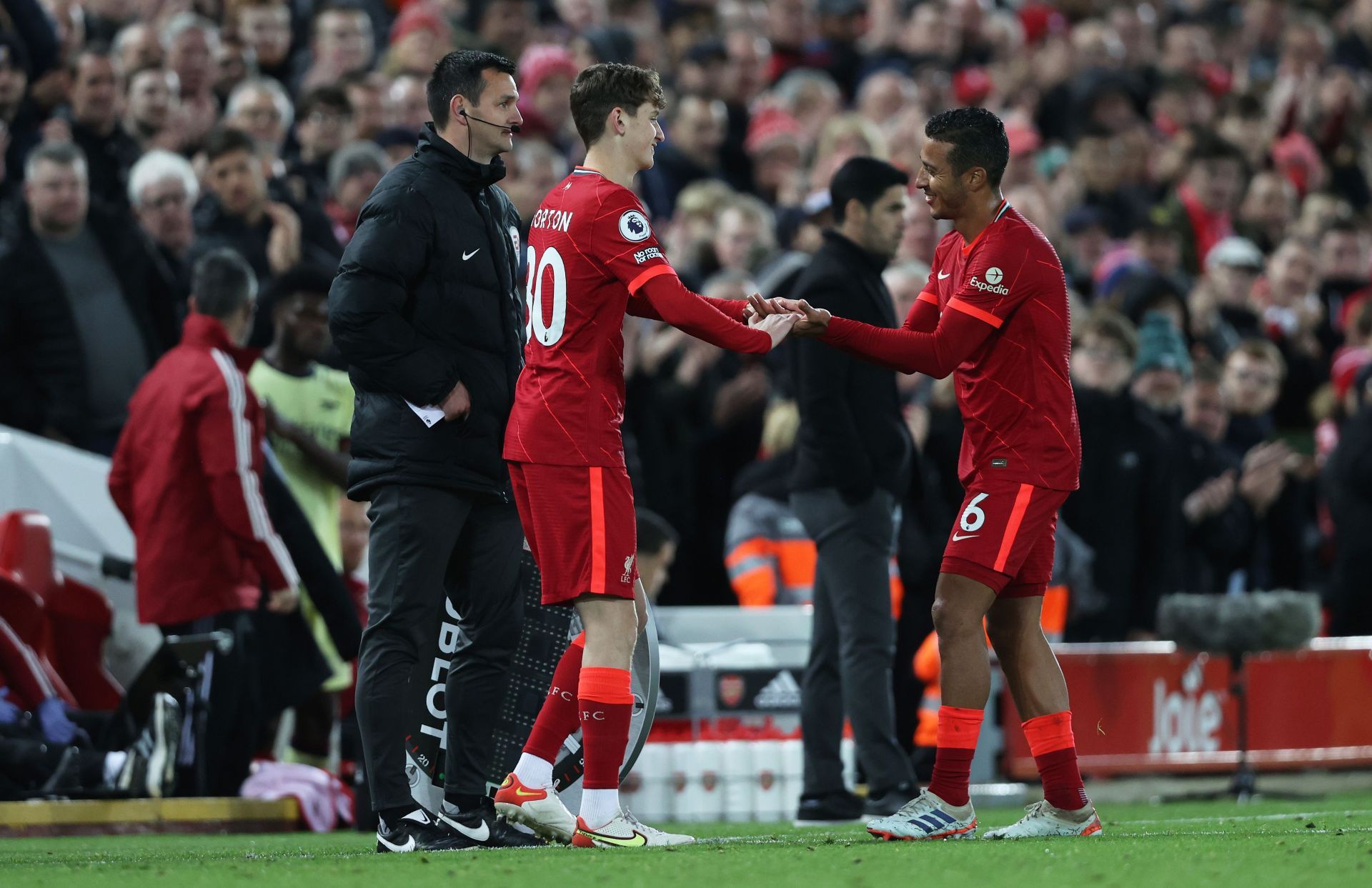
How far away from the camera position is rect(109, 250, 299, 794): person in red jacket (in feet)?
30.9

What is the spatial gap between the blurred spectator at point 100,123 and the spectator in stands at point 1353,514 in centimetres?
724

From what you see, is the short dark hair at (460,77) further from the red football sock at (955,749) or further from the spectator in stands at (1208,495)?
the spectator in stands at (1208,495)

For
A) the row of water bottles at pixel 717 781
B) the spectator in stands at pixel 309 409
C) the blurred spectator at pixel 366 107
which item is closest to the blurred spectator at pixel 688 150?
the blurred spectator at pixel 366 107

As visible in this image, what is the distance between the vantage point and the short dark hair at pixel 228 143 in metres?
11.3

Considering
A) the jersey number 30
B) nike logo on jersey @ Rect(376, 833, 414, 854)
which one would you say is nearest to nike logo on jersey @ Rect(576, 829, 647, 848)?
nike logo on jersey @ Rect(376, 833, 414, 854)

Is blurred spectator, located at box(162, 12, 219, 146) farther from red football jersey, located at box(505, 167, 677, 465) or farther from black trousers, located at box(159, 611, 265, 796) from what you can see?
red football jersey, located at box(505, 167, 677, 465)

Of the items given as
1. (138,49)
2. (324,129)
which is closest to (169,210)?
(324,129)

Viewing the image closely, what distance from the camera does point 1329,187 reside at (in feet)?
62.7

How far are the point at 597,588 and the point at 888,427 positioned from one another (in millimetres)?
2646

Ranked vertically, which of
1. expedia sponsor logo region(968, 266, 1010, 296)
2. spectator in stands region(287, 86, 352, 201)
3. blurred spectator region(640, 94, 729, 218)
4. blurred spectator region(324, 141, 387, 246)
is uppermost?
blurred spectator region(640, 94, 729, 218)

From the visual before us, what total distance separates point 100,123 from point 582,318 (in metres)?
6.04

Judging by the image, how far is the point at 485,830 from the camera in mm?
6938

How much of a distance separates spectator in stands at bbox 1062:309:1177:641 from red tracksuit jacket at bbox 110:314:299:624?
4.87 metres

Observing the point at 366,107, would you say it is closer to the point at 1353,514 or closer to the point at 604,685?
the point at 1353,514
